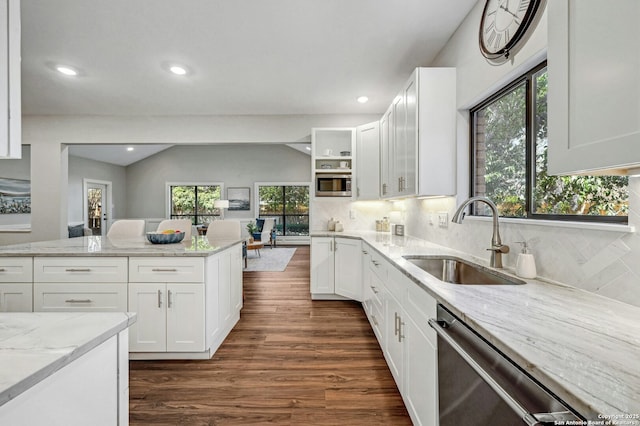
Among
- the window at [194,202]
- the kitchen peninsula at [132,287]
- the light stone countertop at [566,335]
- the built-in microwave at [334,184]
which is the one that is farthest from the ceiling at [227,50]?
the window at [194,202]

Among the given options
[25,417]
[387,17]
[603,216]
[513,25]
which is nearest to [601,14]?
[603,216]

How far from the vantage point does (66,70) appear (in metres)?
3.09

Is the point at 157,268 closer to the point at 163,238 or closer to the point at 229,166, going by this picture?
the point at 163,238

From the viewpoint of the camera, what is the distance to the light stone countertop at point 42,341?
569 mm

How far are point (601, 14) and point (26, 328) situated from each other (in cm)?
165

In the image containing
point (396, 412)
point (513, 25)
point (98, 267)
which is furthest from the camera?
point (98, 267)

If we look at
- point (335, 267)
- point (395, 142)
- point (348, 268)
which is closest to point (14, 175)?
point (335, 267)

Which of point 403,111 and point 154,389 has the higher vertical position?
point 403,111

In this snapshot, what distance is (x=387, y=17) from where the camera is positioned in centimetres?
225

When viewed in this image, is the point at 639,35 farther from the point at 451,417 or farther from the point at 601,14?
the point at 451,417

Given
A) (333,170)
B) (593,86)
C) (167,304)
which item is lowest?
(167,304)

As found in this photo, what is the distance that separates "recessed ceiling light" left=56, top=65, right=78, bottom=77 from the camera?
303 centimetres

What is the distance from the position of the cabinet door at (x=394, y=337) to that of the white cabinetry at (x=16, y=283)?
274cm

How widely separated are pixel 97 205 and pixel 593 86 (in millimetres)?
11355
